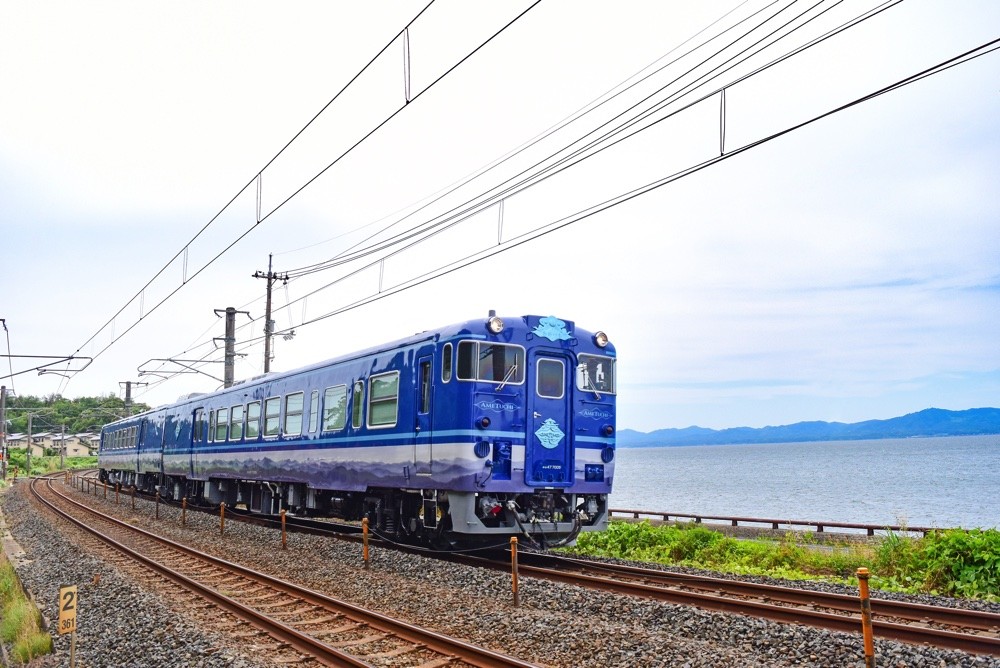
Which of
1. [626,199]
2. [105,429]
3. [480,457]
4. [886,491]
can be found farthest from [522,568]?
[886,491]

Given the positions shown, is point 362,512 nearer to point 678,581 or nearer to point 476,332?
point 476,332

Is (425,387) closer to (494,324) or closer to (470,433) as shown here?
(470,433)

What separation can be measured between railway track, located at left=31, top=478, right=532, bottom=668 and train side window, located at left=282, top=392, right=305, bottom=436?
3119 millimetres

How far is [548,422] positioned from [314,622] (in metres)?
4.67

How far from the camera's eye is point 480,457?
11.5 metres

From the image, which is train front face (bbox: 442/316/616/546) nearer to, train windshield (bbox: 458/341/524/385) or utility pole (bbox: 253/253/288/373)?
train windshield (bbox: 458/341/524/385)

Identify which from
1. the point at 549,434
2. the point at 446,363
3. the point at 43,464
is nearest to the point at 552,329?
the point at 549,434

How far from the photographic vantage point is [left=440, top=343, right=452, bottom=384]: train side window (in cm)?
1197

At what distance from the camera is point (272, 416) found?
18.1 m

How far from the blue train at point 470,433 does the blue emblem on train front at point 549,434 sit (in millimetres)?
17

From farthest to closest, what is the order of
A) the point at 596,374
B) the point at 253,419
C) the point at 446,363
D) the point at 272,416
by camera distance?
the point at 253,419
the point at 272,416
the point at 596,374
the point at 446,363

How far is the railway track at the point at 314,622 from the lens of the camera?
24.8ft

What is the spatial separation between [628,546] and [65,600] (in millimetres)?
10145

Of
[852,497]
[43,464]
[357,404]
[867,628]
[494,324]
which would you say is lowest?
[852,497]
